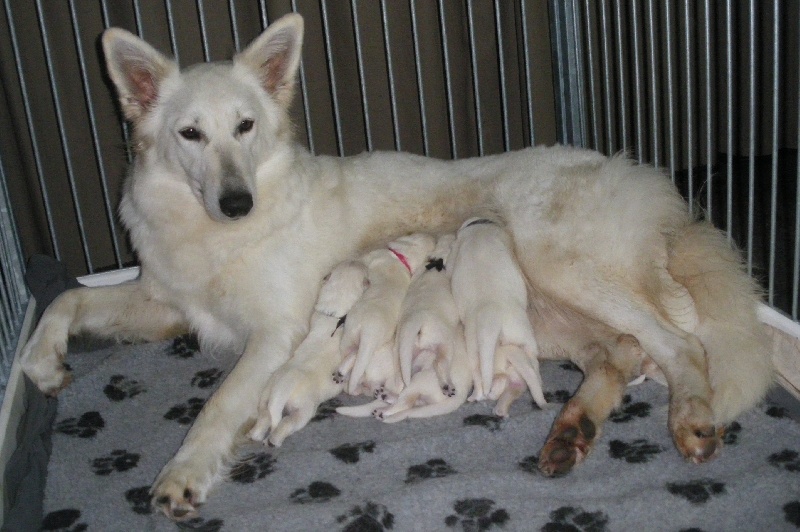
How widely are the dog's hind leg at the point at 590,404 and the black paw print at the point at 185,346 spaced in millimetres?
1377

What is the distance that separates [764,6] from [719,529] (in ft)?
13.2

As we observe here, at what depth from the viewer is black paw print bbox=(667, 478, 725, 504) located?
71.8 inches

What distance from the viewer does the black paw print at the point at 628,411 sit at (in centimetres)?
221

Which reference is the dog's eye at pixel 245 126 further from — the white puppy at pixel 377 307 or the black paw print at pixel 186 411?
the black paw print at pixel 186 411

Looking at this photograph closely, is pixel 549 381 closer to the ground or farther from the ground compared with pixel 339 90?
closer to the ground

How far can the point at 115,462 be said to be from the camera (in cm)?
217

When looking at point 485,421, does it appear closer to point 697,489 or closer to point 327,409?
point 327,409

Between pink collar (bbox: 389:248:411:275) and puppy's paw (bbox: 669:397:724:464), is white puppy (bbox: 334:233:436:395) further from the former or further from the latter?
puppy's paw (bbox: 669:397:724:464)

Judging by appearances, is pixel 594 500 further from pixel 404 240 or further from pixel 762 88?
pixel 762 88

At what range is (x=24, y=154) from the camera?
3.77 m

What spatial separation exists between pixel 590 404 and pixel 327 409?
30.6 inches

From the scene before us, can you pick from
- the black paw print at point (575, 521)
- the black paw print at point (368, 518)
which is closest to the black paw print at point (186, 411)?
the black paw print at point (368, 518)

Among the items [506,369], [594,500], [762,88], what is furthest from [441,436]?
[762,88]

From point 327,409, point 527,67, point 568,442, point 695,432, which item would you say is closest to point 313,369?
point 327,409
